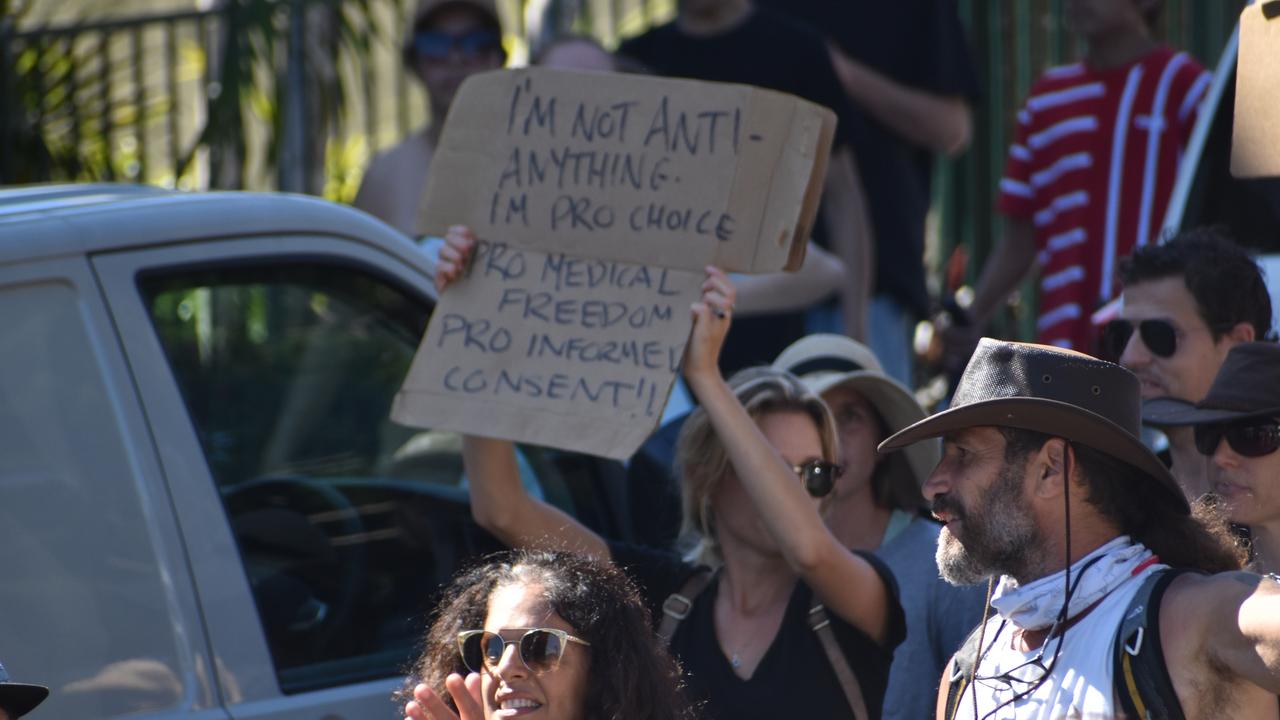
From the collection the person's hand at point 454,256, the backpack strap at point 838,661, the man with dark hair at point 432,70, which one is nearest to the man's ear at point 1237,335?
the backpack strap at point 838,661

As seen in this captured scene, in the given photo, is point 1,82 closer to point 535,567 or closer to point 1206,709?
point 535,567

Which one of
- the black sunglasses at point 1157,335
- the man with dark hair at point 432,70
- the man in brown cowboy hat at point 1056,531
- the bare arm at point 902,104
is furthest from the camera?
the bare arm at point 902,104

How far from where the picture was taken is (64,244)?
331 cm

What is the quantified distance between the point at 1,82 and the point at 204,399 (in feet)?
15.6

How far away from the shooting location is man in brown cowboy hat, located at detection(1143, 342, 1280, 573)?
3.15 m

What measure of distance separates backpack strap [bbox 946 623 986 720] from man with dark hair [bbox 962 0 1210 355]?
9.19ft

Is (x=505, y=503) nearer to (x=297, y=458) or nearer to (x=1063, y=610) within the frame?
(x=297, y=458)

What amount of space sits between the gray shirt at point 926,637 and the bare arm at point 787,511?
10cm

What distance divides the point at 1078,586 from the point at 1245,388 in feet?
2.42

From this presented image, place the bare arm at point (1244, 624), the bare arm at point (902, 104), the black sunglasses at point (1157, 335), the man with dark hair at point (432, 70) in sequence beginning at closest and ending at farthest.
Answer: the bare arm at point (1244, 624) < the black sunglasses at point (1157, 335) < the man with dark hair at point (432, 70) < the bare arm at point (902, 104)

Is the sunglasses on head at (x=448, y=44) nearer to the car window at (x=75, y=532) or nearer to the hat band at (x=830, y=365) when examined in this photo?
the hat band at (x=830, y=365)

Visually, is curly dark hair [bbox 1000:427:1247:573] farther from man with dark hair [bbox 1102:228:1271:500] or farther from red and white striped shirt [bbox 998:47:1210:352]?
red and white striped shirt [bbox 998:47:1210:352]

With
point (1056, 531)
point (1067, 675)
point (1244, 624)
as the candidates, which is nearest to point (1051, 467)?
point (1056, 531)

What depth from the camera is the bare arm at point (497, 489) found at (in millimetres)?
3674
